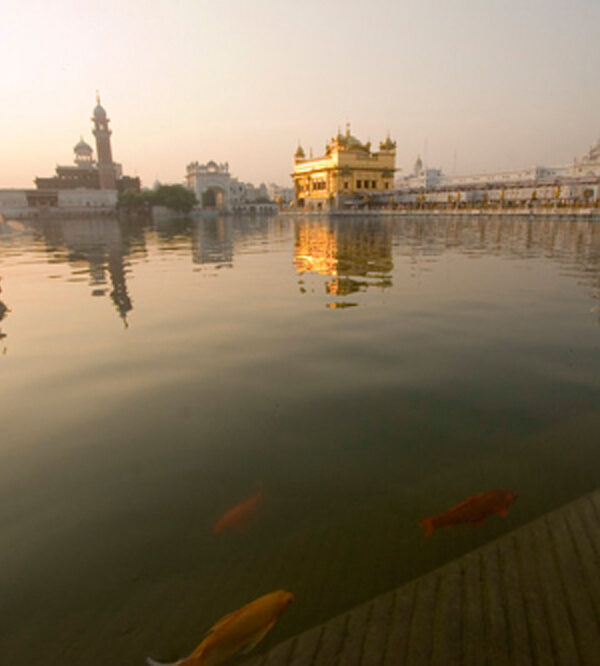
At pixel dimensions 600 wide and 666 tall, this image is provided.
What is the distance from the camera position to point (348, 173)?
3172 inches

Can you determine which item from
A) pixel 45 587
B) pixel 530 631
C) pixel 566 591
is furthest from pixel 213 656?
pixel 566 591

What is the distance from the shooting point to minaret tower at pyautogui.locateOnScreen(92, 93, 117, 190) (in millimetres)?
99562

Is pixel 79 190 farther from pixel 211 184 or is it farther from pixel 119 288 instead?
pixel 119 288

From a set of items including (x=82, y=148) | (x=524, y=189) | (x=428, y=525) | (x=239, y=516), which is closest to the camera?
(x=428, y=525)

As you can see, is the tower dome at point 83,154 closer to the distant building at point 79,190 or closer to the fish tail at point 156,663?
the distant building at point 79,190

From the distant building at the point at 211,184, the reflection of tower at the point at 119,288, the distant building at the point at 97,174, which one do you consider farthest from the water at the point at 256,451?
the distant building at the point at 211,184

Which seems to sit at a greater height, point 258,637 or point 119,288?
point 119,288

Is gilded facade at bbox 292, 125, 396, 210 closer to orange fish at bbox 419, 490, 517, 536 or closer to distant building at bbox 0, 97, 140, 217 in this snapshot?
distant building at bbox 0, 97, 140, 217

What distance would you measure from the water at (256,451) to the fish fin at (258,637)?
1.5 inches

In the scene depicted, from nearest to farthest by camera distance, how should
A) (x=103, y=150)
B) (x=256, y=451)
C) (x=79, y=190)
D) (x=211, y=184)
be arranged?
1. (x=256, y=451)
2. (x=79, y=190)
3. (x=103, y=150)
4. (x=211, y=184)

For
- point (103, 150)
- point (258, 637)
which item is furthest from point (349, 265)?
point (103, 150)

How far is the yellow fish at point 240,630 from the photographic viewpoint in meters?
1.93

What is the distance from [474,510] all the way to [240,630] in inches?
64.3

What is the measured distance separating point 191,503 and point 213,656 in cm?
111
